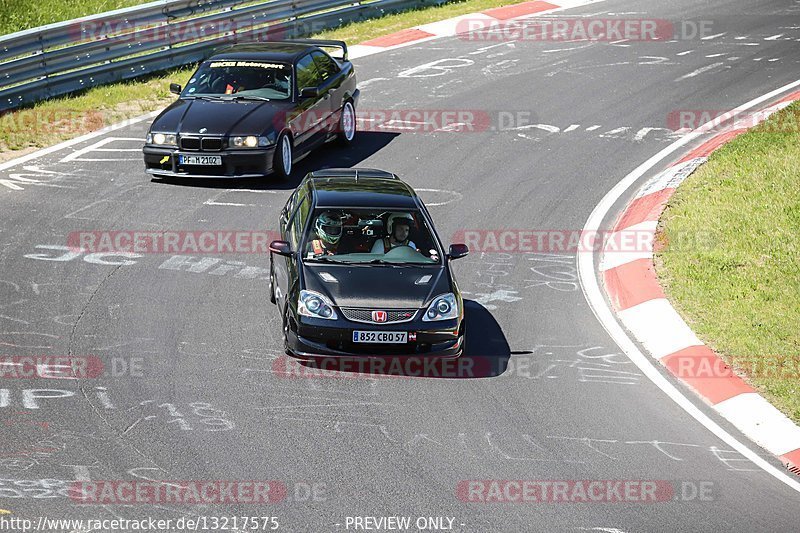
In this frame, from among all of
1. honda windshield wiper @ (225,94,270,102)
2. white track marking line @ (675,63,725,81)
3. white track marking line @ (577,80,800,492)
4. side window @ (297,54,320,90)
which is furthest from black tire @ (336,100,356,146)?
white track marking line @ (675,63,725,81)

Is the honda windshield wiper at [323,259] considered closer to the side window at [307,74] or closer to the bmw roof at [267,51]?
the side window at [307,74]

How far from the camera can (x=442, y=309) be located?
399 inches

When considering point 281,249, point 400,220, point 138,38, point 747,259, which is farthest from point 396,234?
point 138,38

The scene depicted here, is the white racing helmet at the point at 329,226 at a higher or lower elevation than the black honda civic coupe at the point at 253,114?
lower

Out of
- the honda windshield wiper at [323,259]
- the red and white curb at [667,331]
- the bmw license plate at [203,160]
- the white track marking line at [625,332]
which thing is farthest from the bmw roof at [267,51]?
the honda windshield wiper at [323,259]

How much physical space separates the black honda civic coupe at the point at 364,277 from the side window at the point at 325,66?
5.61 meters

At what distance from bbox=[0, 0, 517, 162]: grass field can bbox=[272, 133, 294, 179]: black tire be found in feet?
13.1

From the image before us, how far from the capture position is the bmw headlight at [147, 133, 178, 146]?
1516 centimetres

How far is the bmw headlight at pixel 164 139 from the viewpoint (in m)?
15.2

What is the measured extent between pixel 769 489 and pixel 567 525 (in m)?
1.74

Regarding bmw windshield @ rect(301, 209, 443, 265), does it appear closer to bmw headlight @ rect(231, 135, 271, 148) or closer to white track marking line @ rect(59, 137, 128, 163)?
bmw headlight @ rect(231, 135, 271, 148)

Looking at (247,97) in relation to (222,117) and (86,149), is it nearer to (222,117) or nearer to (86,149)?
(222,117)

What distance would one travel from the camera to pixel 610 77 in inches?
848

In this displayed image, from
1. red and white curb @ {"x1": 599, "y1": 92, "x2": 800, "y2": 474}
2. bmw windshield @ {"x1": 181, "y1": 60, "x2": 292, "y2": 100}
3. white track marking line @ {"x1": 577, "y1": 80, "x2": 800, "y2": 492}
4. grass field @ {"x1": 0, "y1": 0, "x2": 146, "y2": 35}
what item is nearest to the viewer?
white track marking line @ {"x1": 577, "y1": 80, "x2": 800, "y2": 492}
